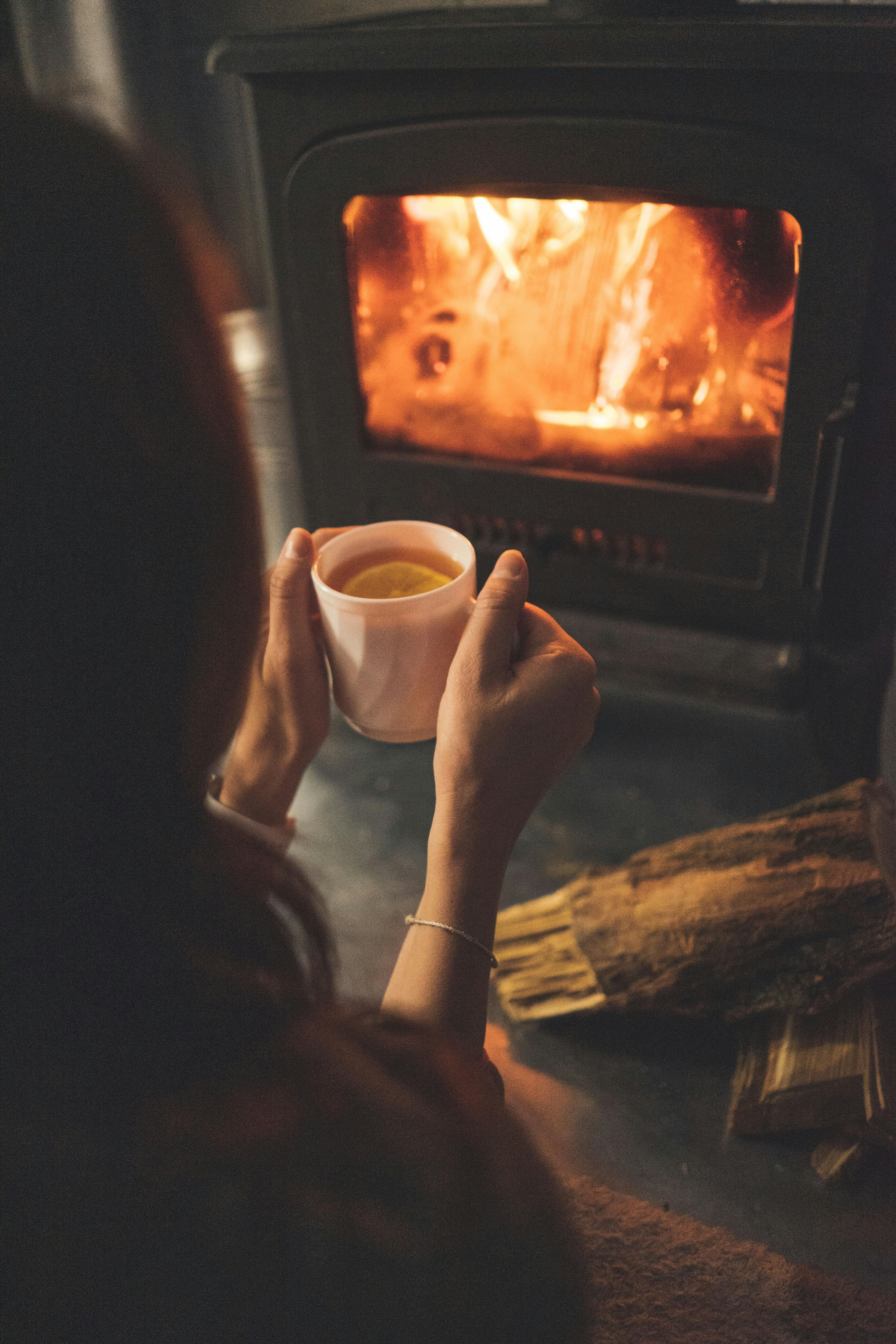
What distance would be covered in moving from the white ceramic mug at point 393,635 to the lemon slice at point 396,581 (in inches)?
0.4

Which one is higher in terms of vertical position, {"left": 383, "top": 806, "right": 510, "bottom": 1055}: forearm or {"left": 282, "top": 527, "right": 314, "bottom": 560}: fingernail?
{"left": 282, "top": 527, "right": 314, "bottom": 560}: fingernail

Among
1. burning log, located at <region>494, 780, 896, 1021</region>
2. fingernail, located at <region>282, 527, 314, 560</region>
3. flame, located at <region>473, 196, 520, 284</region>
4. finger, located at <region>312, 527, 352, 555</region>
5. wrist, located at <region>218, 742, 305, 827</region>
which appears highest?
flame, located at <region>473, 196, 520, 284</region>

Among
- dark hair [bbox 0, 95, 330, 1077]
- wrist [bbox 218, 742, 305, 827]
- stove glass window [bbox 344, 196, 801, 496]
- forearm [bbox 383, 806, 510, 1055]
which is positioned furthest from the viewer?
stove glass window [bbox 344, 196, 801, 496]

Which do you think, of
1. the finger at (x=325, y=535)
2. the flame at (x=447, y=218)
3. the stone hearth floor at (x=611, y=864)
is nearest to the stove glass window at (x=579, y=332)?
the flame at (x=447, y=218)

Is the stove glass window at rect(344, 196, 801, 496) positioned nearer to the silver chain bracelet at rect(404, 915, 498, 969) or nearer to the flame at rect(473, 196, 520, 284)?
the flame at rect(473, 196, 520, 284)

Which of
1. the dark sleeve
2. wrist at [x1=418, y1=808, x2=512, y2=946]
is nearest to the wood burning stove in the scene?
wrist at [x1=418, y1=808, x2=512, y2=946]

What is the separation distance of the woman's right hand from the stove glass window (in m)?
0.58

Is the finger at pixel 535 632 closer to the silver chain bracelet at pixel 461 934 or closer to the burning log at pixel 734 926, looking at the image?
the silver chain bracelet at pixel 461 934

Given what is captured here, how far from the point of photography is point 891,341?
1025 millimetres

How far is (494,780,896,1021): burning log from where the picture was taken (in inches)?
34.7

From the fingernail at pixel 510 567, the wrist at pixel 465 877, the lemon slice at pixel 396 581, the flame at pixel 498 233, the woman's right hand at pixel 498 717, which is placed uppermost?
the flame at pixel 498 233

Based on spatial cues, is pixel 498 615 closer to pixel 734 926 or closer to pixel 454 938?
pixel 454 938

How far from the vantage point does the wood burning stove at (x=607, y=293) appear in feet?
3.13

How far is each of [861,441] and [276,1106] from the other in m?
0.93
